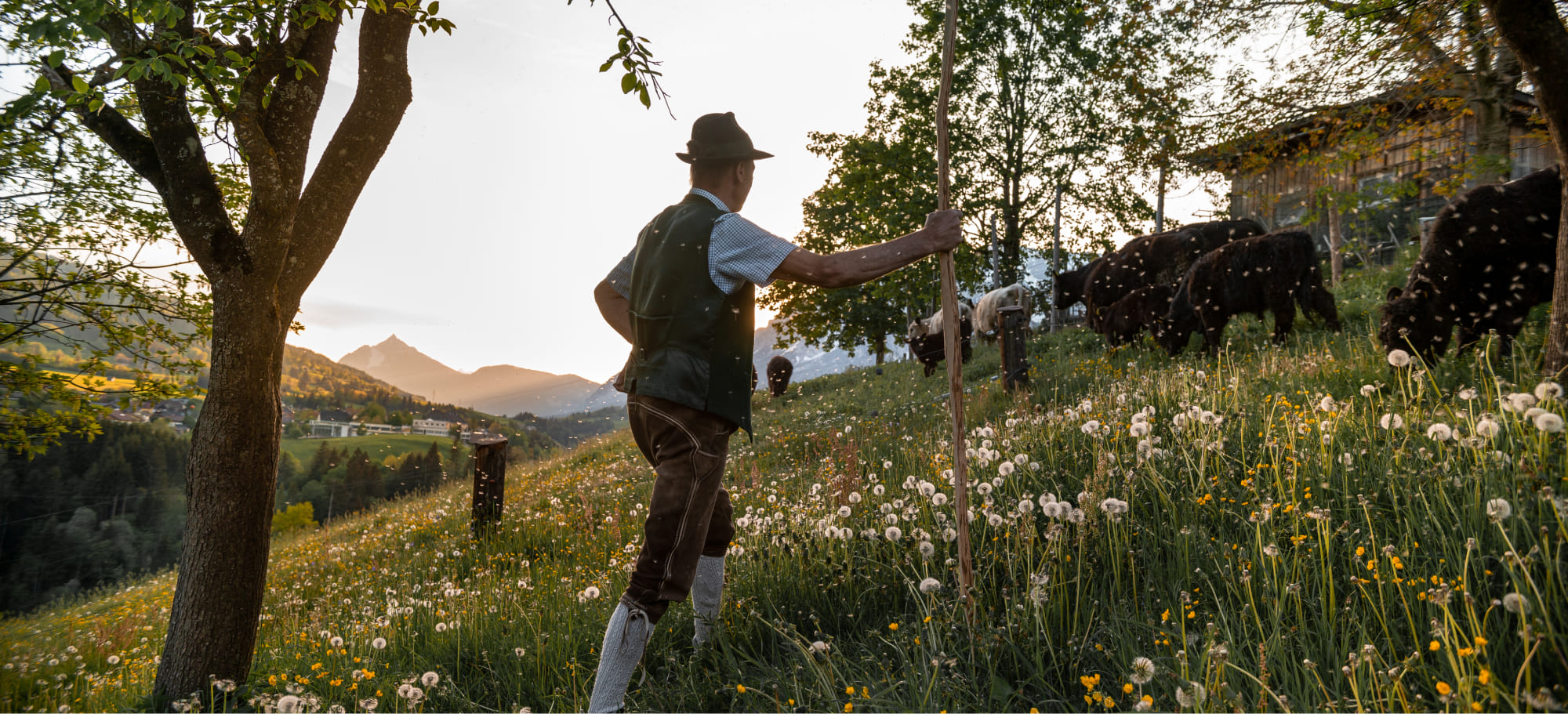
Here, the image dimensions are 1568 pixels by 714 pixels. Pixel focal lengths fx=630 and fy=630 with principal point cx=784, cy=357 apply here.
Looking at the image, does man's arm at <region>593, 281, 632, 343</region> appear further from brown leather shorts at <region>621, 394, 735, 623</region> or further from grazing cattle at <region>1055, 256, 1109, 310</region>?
grazing cattle at <region>1055, 256, 1109, 310</region>

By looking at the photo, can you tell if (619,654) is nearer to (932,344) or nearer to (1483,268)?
(1483,268)

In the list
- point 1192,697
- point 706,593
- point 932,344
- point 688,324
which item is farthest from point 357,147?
point 932,344

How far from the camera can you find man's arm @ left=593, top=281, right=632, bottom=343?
3490mm

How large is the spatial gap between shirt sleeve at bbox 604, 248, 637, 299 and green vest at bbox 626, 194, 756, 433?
56cm

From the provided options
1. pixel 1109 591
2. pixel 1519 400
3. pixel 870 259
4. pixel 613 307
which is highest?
pixel 870 259

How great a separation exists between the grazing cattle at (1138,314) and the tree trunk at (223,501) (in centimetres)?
1167

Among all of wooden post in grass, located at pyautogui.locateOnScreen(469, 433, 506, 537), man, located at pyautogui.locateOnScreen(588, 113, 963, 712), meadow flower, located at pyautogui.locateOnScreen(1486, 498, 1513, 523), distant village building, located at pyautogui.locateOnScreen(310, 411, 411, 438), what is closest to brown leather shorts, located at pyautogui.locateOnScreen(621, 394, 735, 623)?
man, located at pyautogui.locateOnScreen(588, 113, 963, 712)

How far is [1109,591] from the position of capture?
3055 mm

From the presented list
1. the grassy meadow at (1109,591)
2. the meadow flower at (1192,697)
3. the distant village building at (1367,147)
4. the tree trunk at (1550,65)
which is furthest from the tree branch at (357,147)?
the distant village building at (1367,147)

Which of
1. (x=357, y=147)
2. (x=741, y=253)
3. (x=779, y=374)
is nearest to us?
(x=741, y=253)

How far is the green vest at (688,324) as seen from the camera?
109 inches

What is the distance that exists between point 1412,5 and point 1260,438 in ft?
14.1

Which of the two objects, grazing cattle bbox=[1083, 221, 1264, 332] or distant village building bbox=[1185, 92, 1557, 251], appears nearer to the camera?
distant village building bbox=[1185, 92, 1557, 251]

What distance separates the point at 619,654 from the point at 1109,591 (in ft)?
7.63
